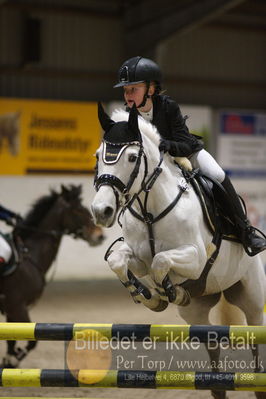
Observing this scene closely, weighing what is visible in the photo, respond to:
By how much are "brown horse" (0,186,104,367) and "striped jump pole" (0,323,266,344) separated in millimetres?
2326

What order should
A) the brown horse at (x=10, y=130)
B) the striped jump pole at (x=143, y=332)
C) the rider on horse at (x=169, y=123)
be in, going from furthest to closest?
the brown horse at (x=10, y=130), the rider on horse at (x=169, y=123), the striped jump pole at (x=143, y=332)

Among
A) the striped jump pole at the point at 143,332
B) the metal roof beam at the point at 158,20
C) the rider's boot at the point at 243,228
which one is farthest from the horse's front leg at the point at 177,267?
the metal roof beam at the point at 158,20

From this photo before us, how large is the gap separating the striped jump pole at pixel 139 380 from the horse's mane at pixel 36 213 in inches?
122

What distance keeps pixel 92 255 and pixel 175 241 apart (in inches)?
308

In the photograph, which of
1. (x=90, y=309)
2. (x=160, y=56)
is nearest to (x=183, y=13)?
(x=160, y=56)

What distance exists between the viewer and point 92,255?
1162 cm

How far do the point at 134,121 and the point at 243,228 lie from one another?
1126 mm

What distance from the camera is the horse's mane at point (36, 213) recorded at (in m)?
6.69

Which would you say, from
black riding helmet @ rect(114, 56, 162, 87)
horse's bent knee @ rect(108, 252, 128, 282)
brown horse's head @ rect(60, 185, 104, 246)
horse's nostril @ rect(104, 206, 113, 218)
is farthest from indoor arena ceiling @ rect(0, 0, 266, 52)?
horse's nostril @ rect(104, 206, 113, 218)

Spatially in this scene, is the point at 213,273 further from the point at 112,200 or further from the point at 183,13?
the point at 183,13

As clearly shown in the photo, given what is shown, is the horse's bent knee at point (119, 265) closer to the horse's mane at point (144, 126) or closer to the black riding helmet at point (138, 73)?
the horse's mane at point (144, 126)

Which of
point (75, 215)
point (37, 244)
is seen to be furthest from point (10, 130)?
point (37, 244)

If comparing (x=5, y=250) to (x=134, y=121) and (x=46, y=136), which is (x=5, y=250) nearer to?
(x=134, y=121)

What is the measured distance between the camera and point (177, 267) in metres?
→ 3.76
